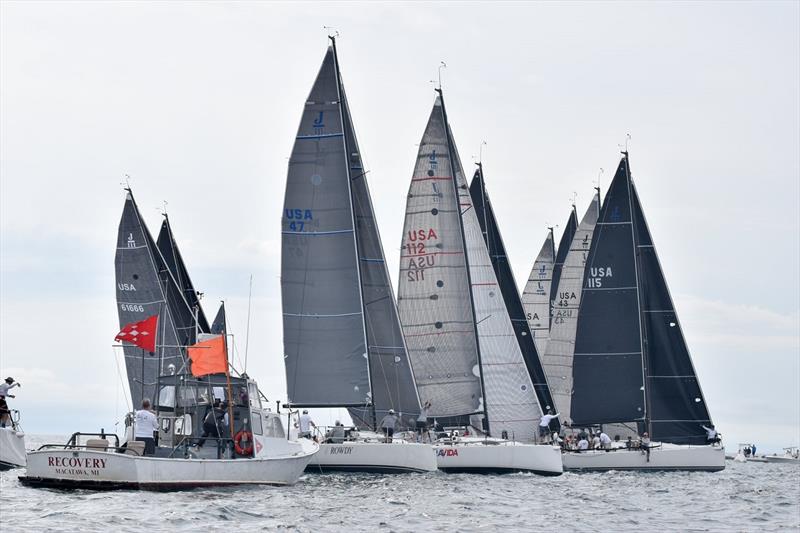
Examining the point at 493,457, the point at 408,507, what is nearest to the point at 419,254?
the point at 493,457

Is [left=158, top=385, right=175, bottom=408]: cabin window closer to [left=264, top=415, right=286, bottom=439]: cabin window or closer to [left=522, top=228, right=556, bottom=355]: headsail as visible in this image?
[left=264, top=415, right=286, bottom=439]: cabin window

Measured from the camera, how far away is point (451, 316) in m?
49.6

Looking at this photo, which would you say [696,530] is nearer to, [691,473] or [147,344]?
[147,344]

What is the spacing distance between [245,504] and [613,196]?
30.5 m

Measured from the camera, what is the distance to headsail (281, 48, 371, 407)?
42812 millimetres

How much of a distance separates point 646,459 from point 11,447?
23295 millimetres

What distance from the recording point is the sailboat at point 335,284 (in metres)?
42.8

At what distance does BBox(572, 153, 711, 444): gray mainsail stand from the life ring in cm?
2464

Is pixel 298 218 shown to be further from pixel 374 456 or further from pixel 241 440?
pixel 241 440

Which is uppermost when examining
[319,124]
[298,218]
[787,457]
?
[319,124]

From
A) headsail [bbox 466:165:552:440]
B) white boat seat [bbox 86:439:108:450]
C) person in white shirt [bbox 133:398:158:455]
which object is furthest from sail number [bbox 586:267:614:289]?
white boat seat [bbox 86:439:108:450]

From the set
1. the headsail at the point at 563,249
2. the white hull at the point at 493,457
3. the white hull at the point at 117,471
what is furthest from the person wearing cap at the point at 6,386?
the headsail at the point at 563,249

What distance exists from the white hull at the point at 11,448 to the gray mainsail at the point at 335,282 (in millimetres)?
8567

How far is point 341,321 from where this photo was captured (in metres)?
43.2
